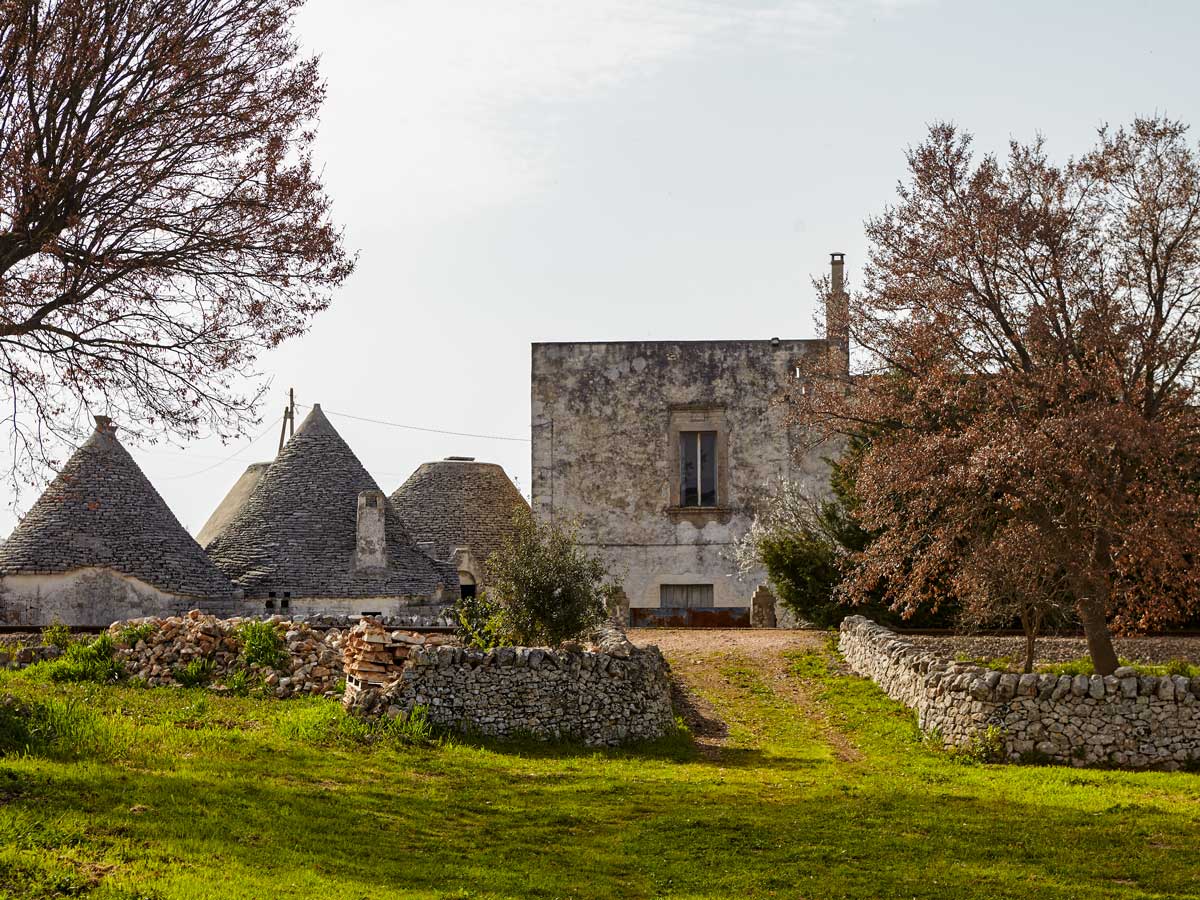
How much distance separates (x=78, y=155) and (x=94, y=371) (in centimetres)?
207

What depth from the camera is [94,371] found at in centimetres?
1385

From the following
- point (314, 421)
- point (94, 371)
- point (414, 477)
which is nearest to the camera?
point (94, 371)

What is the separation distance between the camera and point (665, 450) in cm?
3362

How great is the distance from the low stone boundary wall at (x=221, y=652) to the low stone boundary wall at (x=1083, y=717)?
7.82 metres

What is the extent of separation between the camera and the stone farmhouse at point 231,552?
2675 centimetres

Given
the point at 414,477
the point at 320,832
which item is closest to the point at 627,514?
the point at 414,477

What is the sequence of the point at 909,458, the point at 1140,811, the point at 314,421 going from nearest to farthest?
the point at 1140,811 < the point at 909,458 < the point at 314,421

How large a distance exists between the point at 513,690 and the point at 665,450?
17630mm

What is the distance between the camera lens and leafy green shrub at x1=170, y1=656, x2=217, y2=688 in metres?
18.5

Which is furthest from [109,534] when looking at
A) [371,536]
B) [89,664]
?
[89,664]

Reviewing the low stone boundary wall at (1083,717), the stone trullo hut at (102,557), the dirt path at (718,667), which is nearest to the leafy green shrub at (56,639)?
the stone trullo hut at (102,557)

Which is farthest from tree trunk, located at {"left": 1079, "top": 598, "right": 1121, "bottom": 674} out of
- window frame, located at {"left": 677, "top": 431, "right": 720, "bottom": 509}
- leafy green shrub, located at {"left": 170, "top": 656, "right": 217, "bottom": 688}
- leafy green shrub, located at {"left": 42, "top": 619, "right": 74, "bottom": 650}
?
window frame, located at {"left": 677, "top": 431, "right": 720, "bottom": 509}

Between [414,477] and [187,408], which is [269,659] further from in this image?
[414,477]

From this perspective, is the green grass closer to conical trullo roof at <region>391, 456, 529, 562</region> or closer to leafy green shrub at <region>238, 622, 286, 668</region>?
leafy green shrub at <region>238, 622, 286, 668</region>
